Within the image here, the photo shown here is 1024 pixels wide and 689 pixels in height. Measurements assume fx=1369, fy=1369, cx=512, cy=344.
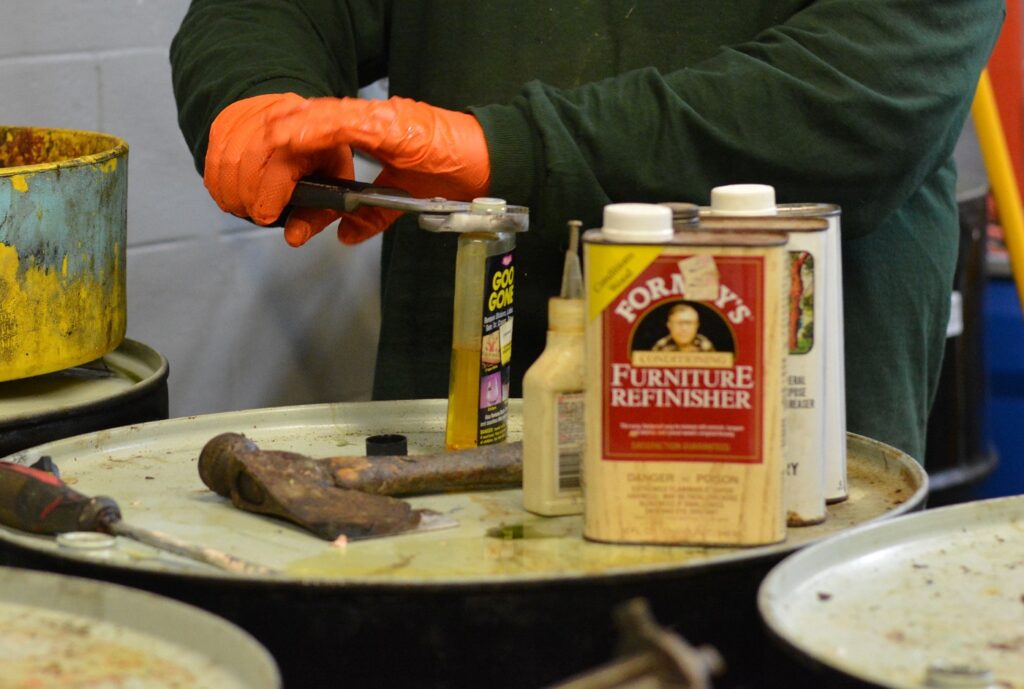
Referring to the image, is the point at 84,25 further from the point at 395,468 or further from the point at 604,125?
the point at 395,468

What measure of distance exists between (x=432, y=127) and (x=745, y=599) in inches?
18.7

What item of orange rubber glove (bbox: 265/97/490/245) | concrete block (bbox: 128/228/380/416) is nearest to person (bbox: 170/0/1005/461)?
orange rubber glove (bbox: 265/97/490/245)

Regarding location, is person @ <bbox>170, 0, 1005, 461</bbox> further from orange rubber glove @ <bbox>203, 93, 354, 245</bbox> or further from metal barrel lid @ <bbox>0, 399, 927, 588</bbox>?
metal barrel lid @ <bbox>0, 399, 927, 588</bbox>

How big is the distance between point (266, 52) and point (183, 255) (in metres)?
0.84

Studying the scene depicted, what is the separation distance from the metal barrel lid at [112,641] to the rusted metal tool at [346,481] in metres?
0.14

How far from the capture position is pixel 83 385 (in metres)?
1.22

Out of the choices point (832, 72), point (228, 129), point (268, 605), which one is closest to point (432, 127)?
point (228, 129)

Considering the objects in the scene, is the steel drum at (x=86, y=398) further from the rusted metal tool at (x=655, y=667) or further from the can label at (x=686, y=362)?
the rusted metal tool at (x=655, y=667)

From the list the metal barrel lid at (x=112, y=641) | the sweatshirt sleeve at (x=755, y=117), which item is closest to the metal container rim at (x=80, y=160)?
the sweatshirt sleeve at (x=755, y=117)

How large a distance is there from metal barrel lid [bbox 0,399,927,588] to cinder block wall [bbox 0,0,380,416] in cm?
96

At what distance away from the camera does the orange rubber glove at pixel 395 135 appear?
1.04 m

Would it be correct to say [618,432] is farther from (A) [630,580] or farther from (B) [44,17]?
(B) [44,17]

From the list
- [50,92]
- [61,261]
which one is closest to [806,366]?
[61,261]

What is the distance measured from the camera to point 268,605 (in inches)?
27.0
